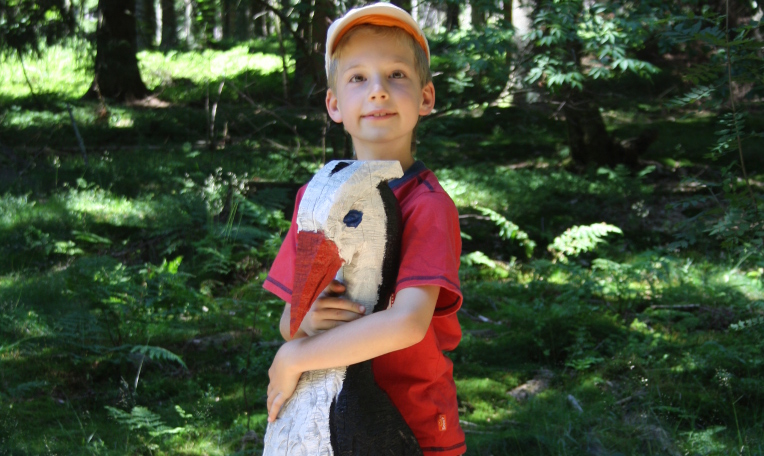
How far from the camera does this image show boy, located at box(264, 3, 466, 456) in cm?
157

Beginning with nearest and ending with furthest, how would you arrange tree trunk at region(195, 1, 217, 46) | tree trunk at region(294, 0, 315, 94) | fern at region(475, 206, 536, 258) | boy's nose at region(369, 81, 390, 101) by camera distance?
1. boy's nose at region(369, 81, 390, 101)
2. tree trunk at region(294, 0, 315, 94)
3. tree trunk at region(195, 1, 217, 46)
4. fern at region(475, 206, 536, 258)

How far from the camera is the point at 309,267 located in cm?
153

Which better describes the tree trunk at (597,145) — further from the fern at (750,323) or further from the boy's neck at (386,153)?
the boy's neck at (386,153)

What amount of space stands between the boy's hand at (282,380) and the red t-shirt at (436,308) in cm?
26

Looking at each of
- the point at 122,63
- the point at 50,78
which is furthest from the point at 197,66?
the point at 50,78

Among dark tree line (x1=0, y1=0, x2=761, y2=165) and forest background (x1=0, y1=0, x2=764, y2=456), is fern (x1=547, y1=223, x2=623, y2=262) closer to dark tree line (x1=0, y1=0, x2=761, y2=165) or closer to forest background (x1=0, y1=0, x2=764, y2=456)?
forest background (x1=0, y1=0, x2=764, y2=456)

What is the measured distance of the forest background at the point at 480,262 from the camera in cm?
332

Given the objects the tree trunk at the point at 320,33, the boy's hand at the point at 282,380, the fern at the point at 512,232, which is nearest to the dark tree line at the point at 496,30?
the tree trunk at the point at 320,33

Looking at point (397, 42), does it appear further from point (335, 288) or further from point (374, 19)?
point (335, 288)

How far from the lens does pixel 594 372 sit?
4113 millimetres

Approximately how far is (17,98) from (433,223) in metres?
11.9

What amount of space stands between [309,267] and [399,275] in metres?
0.24

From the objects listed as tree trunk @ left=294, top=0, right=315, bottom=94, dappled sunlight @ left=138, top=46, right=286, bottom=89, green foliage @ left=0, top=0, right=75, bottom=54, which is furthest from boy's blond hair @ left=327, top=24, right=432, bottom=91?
dappled sunlight @ left=138, top=46, right=286, bottom=89

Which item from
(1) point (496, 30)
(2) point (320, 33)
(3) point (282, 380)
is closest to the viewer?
(3) point (282, 380)
